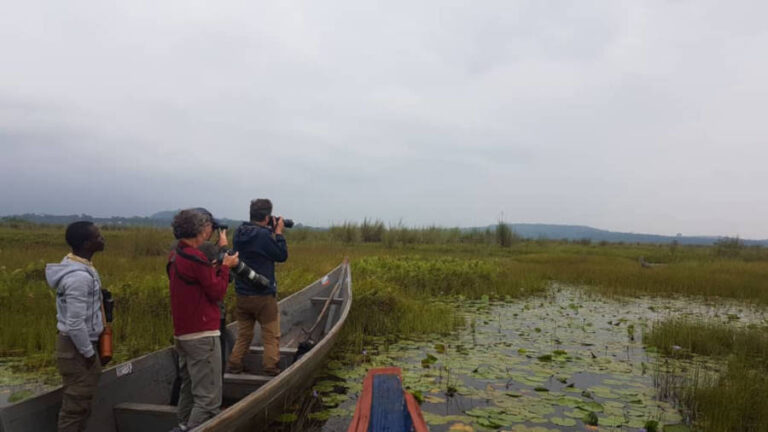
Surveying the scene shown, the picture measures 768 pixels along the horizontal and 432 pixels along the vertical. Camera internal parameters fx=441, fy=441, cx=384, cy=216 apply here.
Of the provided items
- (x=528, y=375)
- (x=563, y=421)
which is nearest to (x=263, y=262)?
(x=563, y=421)

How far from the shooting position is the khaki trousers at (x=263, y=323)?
422cm

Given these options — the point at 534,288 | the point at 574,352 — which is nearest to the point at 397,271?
the point at 534,288

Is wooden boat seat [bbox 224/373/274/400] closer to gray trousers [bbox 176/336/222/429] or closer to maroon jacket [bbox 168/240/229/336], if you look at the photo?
gray trousers [bbox 176/336/222/429]

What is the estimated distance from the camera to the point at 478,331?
7.27 meters

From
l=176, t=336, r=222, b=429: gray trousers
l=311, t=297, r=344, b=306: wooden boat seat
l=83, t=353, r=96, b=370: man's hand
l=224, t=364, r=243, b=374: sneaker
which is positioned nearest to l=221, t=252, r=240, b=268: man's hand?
l=176, t=336, r=222, b=429: gray trousers

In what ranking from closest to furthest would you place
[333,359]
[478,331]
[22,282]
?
[333,359] → [478,331] → [22,282]

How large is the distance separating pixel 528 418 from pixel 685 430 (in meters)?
1.24

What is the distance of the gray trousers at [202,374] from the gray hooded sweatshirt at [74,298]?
1.80 feet

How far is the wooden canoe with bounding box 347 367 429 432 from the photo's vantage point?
246 cm

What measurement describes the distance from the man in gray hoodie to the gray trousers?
1.74 ft

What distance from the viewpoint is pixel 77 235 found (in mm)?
2828

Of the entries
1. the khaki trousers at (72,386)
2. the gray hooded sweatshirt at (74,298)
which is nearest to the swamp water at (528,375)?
the khaki trousers at (72,386)

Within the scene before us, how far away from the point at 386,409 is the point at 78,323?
6.39ft

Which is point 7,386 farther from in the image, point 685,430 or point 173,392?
point 685,430
